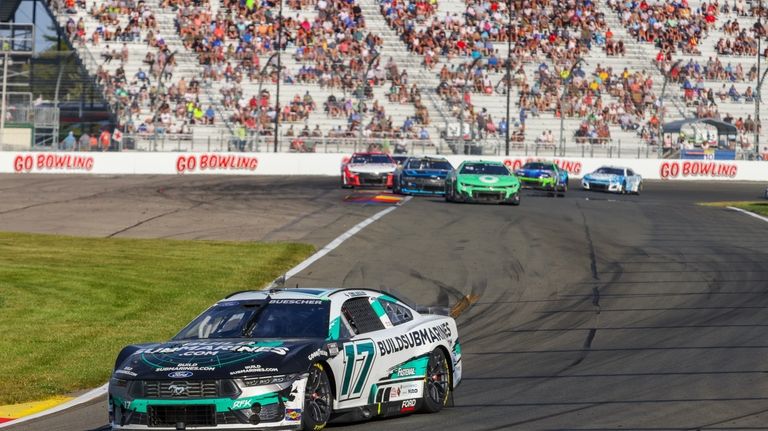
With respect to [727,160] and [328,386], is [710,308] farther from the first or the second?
[727,160]

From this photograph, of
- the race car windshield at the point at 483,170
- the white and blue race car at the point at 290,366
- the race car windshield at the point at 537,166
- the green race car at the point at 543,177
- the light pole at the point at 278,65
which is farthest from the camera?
the light pole at the point at 278,65

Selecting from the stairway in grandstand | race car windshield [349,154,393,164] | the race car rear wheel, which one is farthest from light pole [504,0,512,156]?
the race car rear wheel

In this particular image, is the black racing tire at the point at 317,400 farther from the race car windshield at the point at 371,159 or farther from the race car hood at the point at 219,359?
the race car windshield at the point at 371,159

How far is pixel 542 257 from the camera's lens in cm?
2322

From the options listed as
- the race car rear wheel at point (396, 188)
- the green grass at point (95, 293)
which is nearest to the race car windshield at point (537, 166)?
the race car rear wheel at point (396, 188)

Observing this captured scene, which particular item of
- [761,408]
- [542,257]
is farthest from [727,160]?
[761,408]

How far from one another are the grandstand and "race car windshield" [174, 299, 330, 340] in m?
44.3

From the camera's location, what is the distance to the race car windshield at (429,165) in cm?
3747

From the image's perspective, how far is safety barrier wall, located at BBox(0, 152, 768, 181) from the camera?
51688mm

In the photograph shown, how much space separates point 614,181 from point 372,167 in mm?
10155

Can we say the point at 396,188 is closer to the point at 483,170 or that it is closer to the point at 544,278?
the point at 483,170

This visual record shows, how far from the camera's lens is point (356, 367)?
9.83 m

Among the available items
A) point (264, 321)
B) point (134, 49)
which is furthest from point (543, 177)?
point (264, 321)

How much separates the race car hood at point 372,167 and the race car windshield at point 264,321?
2925 centimetres
